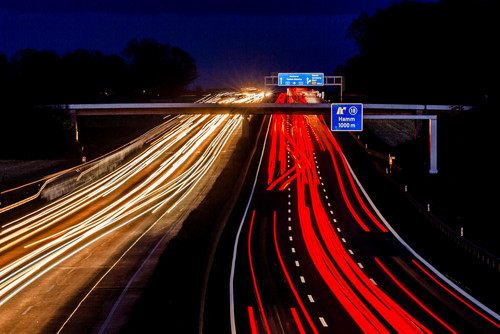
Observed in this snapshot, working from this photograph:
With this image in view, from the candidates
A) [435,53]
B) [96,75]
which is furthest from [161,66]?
[435,53]

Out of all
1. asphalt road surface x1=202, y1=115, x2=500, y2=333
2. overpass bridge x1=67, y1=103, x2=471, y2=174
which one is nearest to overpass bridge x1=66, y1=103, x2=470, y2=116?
overpass bridge x1=67, y1=103, x2=471, y2=174

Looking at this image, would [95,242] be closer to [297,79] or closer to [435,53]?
[297,79]

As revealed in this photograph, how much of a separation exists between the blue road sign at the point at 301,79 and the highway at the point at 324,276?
42.1ft

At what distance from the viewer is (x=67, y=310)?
22031 mm

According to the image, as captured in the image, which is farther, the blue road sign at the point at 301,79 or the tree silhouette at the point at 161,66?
the tree silhouette at the point at 161,66

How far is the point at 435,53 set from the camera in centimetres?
9619

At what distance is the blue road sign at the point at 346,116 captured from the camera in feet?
155

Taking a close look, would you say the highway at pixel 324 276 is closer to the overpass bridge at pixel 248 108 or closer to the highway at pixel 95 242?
the highway at pixel 95 242

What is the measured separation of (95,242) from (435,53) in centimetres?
7682

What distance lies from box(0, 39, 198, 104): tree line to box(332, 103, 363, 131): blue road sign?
3745 cm

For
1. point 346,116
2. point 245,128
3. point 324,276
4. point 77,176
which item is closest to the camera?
point 324,276

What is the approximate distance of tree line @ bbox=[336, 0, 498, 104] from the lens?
3346 inches

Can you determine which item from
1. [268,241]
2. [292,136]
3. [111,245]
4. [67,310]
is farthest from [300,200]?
[292,136]

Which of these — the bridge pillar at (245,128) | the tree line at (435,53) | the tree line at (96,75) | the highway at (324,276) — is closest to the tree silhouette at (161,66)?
the tree line at (96,75)
